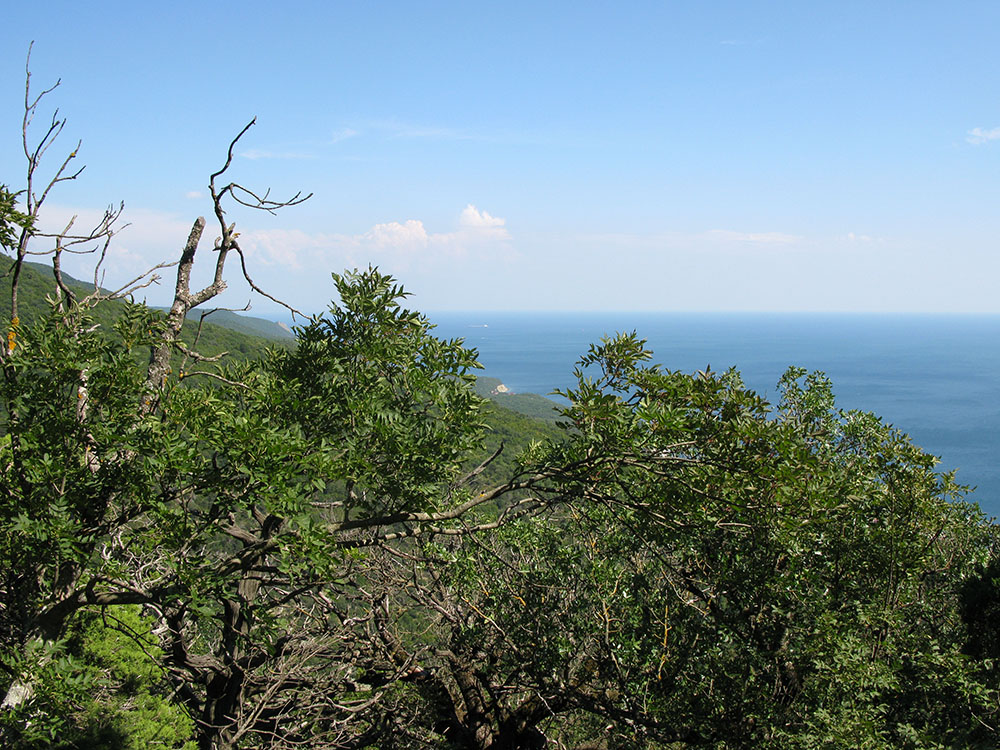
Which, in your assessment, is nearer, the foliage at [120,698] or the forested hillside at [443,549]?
the forested hillside at [443,549]

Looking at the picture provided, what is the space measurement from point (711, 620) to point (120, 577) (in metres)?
4.88

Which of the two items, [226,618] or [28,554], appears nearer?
[28,554]

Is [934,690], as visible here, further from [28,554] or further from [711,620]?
[28,554]

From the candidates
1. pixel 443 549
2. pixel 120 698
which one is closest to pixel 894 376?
pixel 443 549

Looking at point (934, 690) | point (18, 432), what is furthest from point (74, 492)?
point (934, 690)

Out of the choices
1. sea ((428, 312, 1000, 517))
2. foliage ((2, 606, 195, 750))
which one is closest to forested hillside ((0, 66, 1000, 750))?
foliage ((2, 606, 195, 750))

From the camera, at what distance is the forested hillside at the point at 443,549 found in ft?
12.4

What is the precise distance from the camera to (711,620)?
589cm

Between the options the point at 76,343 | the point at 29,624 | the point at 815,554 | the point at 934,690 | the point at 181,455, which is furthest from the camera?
the point at 815,554

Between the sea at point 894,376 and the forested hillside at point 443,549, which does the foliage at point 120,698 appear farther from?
the sea at point 894,376

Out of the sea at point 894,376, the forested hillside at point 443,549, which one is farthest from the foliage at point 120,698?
the sea at point 894,376

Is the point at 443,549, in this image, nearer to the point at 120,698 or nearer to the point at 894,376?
the point at 120,698

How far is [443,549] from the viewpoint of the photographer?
715 cm

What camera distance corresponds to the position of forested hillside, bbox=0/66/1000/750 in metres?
3.78
